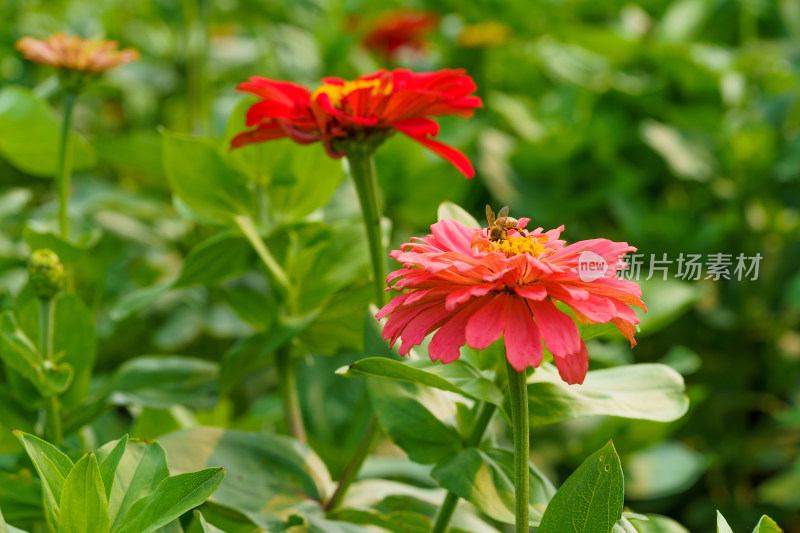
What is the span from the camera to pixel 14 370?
657 mm

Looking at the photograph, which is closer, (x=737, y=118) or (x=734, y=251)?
(x=734, y=251)

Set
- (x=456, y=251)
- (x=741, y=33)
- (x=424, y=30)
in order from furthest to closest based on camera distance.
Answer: (x=741, y=33) < (x=424, y=30) < (x=456, y=251)

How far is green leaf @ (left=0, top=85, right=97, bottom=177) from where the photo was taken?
0.88m

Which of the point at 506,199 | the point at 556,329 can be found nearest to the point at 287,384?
the point at 556,329

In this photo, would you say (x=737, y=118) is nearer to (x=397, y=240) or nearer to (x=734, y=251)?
(x=734, y=251)

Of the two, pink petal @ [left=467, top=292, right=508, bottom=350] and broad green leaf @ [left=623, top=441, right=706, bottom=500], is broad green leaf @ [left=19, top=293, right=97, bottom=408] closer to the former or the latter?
pink petal @ [left=467, top=292, right=508, bottom=350]

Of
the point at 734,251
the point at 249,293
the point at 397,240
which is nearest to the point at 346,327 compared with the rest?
the point at 249,293

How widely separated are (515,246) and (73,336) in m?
0.41

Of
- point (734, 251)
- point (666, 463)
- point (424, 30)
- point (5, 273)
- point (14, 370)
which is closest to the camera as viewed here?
point (14, 370)

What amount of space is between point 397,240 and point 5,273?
1.49ft

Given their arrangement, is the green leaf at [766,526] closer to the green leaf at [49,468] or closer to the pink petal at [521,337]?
the pink petal at [521,337]

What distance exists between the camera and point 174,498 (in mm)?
445

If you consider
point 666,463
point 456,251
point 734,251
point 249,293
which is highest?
point 456,251

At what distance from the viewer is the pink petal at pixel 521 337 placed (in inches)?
15.7
